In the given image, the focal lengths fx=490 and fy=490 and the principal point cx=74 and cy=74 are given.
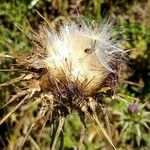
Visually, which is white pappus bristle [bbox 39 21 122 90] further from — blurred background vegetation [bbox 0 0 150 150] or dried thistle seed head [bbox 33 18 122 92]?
blurred background vegetation [bbox 0 0 150 150]

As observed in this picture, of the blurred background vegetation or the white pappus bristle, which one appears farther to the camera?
the blurred background vegetation

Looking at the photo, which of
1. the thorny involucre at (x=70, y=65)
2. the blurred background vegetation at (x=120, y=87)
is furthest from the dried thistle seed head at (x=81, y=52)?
the blurred background vegetation at (x=120, y=87)

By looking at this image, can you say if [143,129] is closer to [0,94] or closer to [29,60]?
[0,94]

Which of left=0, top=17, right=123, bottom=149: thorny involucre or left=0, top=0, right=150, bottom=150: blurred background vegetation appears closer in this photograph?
left=0, top=17, right=123, bottom=149: thorny involucre

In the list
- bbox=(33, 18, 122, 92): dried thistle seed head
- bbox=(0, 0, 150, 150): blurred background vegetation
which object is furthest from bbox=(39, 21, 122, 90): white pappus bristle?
bbox=(0, 0, 150, 150): blurred background vegetation

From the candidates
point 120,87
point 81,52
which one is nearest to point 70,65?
point 81,52

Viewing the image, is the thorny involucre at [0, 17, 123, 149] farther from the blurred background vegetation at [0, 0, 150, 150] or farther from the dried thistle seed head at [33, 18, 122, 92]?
the blurred background vegetation at [0, 0, 150, 150]

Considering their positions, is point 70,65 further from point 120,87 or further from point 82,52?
point 120,87
